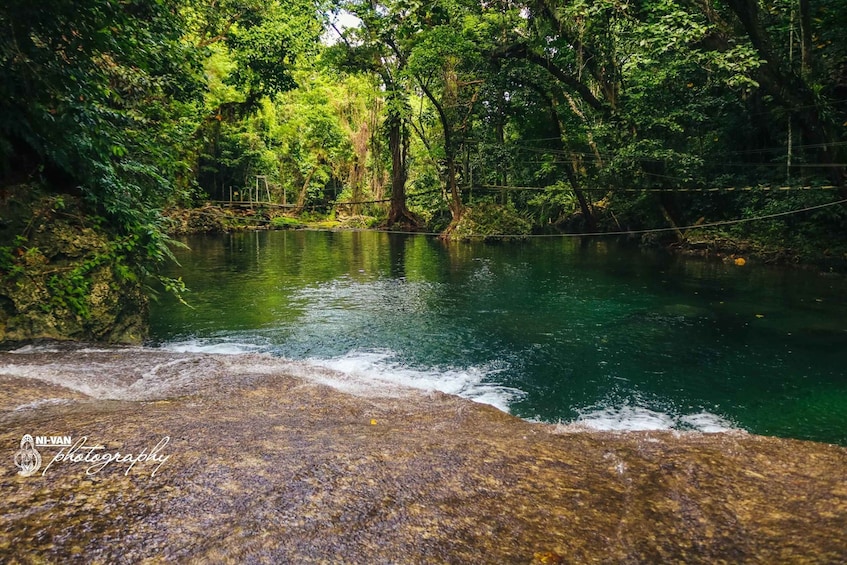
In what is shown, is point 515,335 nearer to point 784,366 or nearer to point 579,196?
point 784,366

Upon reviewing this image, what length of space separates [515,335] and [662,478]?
520cm

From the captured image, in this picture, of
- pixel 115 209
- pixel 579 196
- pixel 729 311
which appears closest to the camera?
pixel 115 209

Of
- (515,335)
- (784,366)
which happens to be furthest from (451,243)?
(784,366)

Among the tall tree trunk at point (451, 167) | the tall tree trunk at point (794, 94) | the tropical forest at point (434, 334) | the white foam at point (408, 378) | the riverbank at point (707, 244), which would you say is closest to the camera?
the tropical forest at point (434, 334)

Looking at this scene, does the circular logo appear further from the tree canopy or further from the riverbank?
the riverbank

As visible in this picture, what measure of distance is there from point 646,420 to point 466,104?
736 inches

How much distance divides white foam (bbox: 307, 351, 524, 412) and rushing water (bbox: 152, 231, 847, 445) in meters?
0.03

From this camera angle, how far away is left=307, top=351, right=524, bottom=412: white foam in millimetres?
5387

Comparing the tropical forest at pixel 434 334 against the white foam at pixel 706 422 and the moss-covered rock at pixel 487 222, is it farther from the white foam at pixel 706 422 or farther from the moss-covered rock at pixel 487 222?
the moss-covered rock at pixel 487 222

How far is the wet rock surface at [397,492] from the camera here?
1.94 metres

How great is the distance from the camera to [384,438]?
10.6 ft

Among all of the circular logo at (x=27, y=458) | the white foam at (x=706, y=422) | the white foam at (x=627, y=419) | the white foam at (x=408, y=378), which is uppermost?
the circular logo at (x=27, y=458)

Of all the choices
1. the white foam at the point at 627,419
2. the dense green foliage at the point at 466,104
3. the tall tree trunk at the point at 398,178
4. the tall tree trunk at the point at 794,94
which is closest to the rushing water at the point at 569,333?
the white foam at the point at 627,419

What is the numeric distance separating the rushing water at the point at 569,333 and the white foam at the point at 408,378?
0.03 meters
